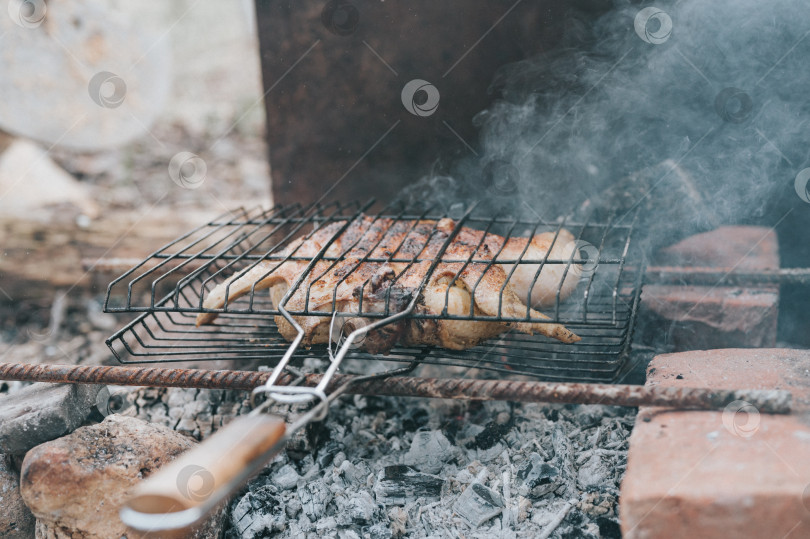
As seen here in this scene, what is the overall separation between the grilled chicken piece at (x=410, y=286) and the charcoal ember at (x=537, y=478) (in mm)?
570

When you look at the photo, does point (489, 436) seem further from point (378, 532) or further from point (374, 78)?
point (374, 78)

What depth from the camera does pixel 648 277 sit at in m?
3.41

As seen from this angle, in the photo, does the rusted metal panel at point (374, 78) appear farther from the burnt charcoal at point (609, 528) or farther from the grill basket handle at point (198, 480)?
the grill basket handle at point (198, 480)

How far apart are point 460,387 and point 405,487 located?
619 mm

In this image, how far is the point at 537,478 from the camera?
8.21 feet

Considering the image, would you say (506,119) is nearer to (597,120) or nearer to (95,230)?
(597,120)

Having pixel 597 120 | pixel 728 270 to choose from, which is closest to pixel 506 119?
pixel 597 120

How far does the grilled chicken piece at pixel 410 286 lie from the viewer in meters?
2.52
